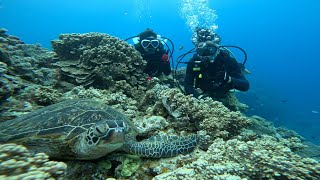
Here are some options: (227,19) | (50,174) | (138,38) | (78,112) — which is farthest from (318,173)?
(227,19)

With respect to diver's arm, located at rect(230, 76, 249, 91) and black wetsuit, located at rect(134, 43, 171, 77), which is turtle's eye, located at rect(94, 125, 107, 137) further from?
black wetsuit, located at rect(134, 43, 171, 77)

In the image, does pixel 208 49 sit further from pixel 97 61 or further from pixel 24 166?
pixel 24 166

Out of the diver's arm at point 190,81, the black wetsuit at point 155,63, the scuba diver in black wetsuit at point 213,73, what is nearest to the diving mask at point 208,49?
the scuba diver in black wetsuit at point 213,73

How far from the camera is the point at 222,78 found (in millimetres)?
5527

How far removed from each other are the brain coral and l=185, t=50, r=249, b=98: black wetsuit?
52.8 inches

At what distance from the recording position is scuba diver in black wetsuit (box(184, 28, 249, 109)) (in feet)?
18.2

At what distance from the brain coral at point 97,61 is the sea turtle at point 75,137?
2271 millimetres

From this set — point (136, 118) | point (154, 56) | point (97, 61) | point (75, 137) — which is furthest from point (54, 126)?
point (154, 56)

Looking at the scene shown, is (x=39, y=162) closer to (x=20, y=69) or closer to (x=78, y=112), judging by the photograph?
(x=78, y=112)

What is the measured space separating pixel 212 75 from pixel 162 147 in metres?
3.72

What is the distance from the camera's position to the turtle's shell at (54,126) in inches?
Answer: 90.4

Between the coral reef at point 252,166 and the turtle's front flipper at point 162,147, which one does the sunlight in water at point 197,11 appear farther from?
the coral reef at point 252,166

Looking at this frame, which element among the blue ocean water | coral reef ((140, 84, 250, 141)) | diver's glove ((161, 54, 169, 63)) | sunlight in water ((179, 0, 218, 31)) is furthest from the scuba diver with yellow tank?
the blue ocean water

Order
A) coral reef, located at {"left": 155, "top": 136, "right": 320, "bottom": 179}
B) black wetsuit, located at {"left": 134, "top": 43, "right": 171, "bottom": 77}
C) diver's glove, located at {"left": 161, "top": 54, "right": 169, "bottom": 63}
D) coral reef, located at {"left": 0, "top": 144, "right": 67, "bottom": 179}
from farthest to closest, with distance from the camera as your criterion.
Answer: black wetsuit, located at {"left": 134, "top": 43, "right": 171, "bottom": 77} → diver's glove, located at {"left": 161, "top": 54, "right": 169, "bottom": 63} → coral reef, located at {"left": 155, "top": 136, "right": 320, "bottom": 179} → coral reef, located at {"left": 0, "top": 144, "right": 67, "bottom": 179}
